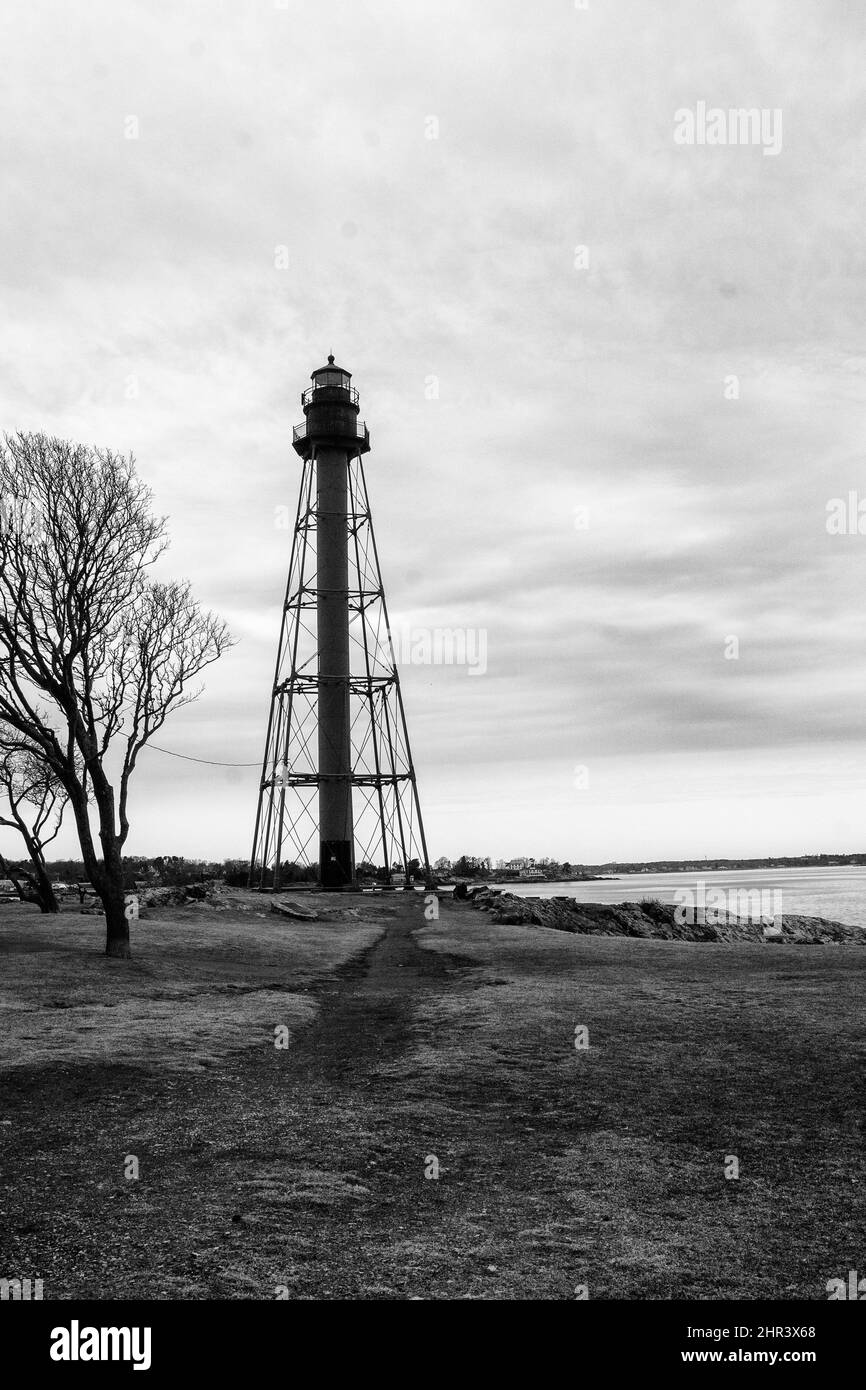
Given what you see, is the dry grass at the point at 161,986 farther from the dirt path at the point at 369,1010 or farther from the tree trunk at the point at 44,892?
the tree trunk at the point at 44,892

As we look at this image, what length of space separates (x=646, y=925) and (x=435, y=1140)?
41.1m

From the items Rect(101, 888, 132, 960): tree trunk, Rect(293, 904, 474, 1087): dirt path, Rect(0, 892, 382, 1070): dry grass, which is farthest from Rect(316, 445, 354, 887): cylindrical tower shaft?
Rect(101, 888, 132, 960): tree trunk

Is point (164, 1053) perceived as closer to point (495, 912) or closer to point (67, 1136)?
point (67, 1136)

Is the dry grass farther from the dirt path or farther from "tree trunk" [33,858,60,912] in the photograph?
A: "tree trunk" [33,858,60,912]

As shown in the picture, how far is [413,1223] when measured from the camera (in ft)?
21.7

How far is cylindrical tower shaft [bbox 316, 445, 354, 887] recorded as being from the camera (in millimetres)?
52781

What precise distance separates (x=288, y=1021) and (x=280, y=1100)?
19.2 ft

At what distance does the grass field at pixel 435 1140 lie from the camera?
5.85m

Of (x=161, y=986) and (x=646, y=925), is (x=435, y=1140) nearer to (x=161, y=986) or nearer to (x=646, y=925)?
(x=161, y=986)

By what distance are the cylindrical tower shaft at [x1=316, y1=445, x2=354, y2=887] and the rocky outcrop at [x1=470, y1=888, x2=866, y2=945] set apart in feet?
27.3

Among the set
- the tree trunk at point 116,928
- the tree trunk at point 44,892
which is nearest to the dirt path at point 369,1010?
the tree trunk at point 116,928

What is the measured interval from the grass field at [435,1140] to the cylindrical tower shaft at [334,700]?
3343 cm

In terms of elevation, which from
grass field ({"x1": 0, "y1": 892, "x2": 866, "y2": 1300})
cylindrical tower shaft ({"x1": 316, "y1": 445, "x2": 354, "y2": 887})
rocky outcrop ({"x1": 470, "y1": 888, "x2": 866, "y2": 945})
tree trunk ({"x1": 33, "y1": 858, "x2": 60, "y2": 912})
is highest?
cylindrical tower shaft ({"x1": 316, "y1": 445, "x2": 354, "y2": 887})
